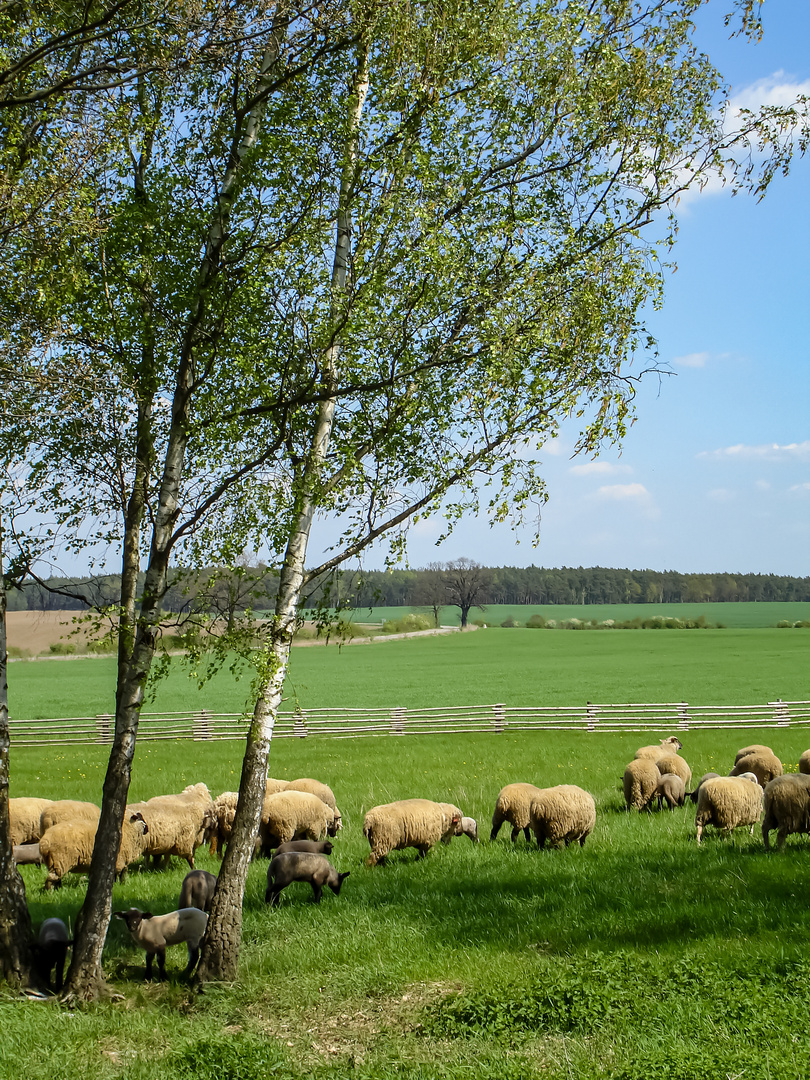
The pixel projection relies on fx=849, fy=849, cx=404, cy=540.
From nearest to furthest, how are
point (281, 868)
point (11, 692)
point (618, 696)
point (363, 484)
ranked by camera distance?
point (363, 484), point (281, 868), point (618, 696), point (11, 692)

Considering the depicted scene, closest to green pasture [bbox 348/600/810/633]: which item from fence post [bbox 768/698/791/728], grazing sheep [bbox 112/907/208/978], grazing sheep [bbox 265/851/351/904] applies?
fence post [bbox 768/698/791/728]

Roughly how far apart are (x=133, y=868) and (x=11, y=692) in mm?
45714

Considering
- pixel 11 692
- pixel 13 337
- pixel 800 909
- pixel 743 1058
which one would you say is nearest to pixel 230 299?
pixel 13 337

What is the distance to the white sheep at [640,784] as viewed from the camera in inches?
643

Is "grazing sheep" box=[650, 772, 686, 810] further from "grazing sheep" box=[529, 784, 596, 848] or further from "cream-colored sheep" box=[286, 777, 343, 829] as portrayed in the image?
"cream-colored sheep" box=[286, 777, 343, 829]

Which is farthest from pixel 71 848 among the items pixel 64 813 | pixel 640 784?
pixel 640 784

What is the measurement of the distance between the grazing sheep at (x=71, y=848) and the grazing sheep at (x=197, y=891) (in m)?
2.55

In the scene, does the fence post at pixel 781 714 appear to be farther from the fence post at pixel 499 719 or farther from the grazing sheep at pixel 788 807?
the grazing sheep at pixel 788 807

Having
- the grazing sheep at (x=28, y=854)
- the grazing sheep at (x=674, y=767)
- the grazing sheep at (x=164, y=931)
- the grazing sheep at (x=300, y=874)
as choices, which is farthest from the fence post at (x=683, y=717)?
the grazing sheep at (x=164, y=931)

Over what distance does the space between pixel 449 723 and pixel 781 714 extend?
1272 centimetres

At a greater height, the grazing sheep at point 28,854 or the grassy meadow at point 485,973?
the grassy meadow at point 485,973

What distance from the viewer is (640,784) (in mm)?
16406

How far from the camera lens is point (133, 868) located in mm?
14047

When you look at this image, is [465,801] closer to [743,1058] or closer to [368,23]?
[743,1058]
